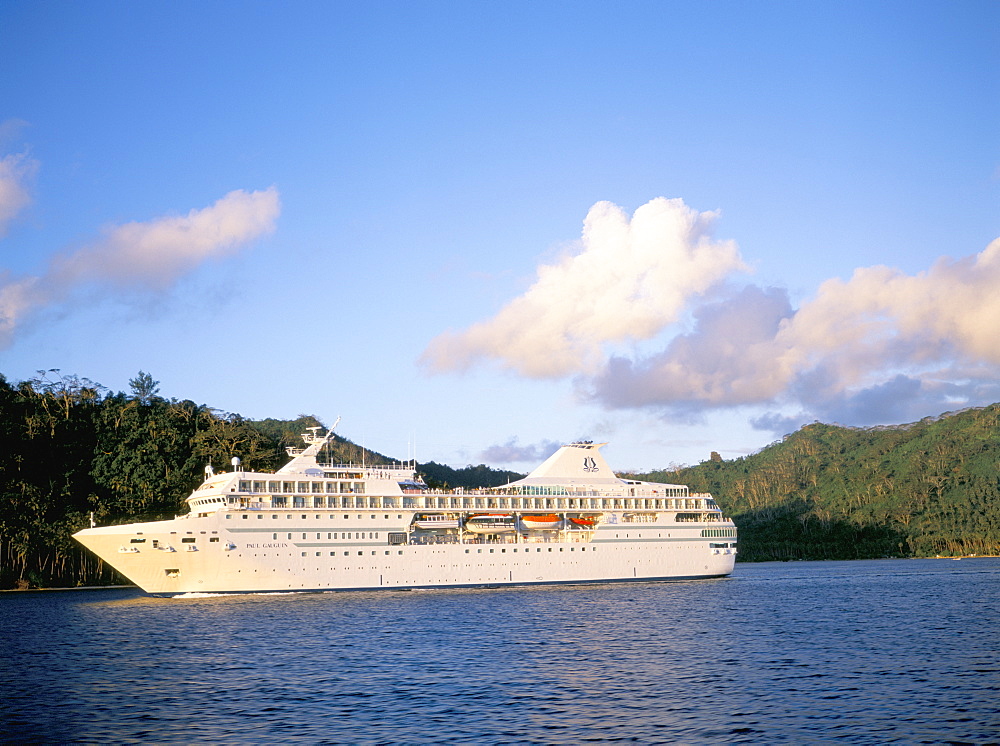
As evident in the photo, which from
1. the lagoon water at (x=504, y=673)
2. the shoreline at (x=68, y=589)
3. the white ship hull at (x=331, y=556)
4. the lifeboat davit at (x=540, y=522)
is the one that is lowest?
the shoreline at (x=68, y=589)

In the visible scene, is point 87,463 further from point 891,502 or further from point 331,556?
point 891,502

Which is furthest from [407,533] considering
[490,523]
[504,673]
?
[504,673]

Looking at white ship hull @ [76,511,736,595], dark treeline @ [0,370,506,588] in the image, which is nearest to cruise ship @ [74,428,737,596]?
white ship hull @ [76,511,736,595]

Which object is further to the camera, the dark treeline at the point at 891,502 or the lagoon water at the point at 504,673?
the dark treeline at the point at 891,502

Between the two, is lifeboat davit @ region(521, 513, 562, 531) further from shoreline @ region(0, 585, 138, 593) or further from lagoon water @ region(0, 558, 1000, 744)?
shoreline @ region(0, 585, 138, 593)

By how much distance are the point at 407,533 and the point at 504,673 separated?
112 ft

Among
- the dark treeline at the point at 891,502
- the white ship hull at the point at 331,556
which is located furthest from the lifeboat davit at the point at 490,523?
the dark treeline at the point at 891,502

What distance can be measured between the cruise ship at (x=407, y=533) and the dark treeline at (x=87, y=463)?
1866 centimetres

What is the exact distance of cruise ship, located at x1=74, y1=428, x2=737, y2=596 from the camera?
56250 millimetres

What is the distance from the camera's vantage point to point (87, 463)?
88562mm

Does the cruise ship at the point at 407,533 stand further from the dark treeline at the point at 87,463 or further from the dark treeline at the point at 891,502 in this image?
the dark treeline at the point at 891,502

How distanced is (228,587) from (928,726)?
4466 cm

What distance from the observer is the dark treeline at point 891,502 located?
5989 inches

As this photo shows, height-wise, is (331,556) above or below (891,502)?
below
